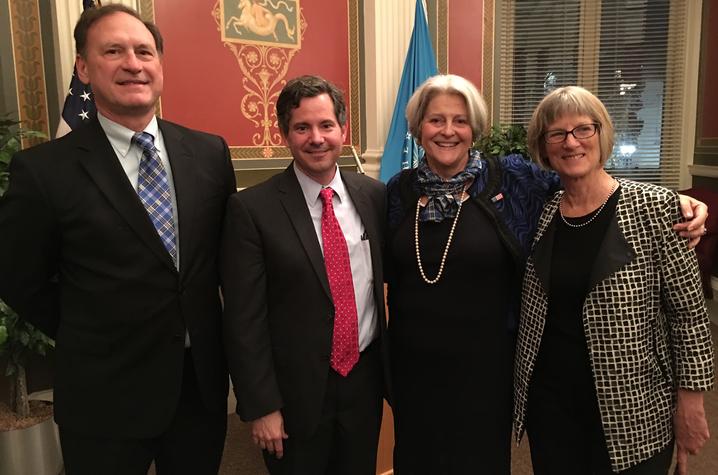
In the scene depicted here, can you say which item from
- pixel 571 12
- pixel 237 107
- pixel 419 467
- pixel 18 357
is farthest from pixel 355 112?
pixel 419 467

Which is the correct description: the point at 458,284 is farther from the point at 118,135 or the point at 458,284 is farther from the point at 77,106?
the point at 77,106

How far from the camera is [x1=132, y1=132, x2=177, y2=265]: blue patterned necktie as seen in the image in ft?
4.68

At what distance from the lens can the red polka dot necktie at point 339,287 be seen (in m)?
1.55

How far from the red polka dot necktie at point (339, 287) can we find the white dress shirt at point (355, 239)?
0.08 feet

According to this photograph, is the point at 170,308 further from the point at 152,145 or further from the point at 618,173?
the point at 618,173

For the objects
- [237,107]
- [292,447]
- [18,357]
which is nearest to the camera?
[292,447]

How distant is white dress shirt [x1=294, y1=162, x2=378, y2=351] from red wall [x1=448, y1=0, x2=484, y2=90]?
12.0 feet

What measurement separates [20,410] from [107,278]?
1689 millimetres

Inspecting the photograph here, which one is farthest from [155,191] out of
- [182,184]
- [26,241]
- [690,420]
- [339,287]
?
[690,420]

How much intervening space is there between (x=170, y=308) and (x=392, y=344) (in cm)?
69

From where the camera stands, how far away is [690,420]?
1479mm

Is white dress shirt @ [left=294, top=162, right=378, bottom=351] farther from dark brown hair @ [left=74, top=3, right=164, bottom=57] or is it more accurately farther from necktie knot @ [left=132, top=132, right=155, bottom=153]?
dark brown hair @ [left=74, top=3, right=164, bottom=57]

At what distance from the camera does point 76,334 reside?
142 centimetres

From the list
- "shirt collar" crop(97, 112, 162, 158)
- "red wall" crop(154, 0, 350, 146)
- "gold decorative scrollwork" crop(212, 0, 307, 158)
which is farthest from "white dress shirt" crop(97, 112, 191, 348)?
"gold decorative scrollwork" crop(212, 0, 307, 158)
